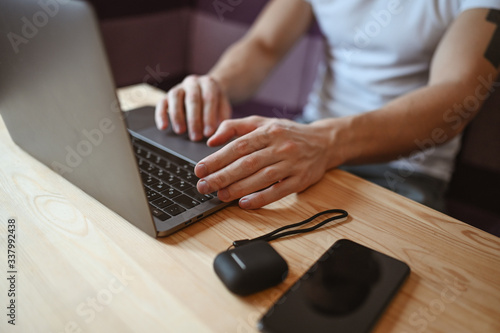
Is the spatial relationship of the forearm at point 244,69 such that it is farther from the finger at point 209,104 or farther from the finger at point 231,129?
the finger at point 231,129

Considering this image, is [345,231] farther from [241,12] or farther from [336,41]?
[241,12]

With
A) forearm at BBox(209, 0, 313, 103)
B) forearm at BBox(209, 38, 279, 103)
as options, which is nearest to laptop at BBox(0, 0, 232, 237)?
forearm at BBox(209, 38, 279, 103)

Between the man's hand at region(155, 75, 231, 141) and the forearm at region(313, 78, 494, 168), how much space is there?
0.24 metres

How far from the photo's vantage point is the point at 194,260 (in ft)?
1.63

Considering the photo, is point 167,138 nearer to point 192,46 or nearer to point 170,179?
point 170,179

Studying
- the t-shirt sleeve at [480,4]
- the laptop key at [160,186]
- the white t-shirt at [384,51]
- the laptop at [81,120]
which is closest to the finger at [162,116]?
the laptop at [81,120]

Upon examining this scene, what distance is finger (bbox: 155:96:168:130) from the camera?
815 mm

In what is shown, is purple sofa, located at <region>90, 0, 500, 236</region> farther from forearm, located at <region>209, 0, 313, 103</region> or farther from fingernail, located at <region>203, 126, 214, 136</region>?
fingernail, located at <region>203, 126, 214, 136</region>

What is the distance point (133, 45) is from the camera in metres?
1.73

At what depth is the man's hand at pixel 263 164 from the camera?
0.61m

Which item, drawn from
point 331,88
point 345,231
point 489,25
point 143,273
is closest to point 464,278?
point 345,231

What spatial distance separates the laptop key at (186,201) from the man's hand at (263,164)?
0.8 inches

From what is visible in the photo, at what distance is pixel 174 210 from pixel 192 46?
151cm

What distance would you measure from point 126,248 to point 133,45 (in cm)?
143
